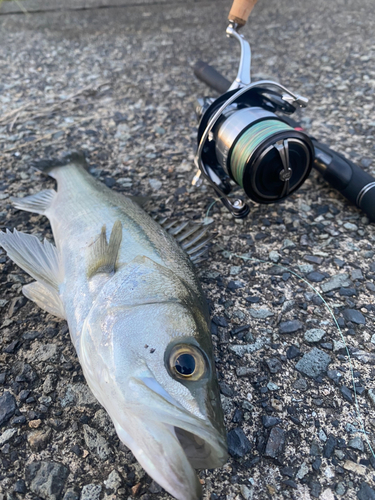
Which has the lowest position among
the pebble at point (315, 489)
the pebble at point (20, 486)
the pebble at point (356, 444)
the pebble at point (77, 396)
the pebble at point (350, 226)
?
the pebble at point (20, 486)

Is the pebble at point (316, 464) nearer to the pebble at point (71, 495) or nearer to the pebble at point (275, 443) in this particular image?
the pebble at point (275, 443)

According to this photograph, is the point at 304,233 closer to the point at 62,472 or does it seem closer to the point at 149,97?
the point at 62,472

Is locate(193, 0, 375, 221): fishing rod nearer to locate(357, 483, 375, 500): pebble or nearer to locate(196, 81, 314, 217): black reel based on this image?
locate(196, 81, 314, 217): black reel

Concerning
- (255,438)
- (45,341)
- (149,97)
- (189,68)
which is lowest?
(45,341)

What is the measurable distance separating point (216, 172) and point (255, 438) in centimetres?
166

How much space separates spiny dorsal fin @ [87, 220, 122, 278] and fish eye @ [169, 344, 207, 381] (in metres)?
0.61

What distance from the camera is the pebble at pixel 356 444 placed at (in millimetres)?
1527

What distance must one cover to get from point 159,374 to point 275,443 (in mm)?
663

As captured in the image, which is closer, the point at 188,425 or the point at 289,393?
the point at 188,425

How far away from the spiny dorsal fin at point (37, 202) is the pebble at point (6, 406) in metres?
1.30

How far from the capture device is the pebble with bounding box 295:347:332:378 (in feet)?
5.84

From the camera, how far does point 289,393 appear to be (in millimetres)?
1704

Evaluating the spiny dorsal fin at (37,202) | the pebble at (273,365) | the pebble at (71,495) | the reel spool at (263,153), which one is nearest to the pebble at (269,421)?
the pebble at (273,365)

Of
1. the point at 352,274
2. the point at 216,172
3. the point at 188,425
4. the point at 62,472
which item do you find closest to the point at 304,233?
the point at 352,274
